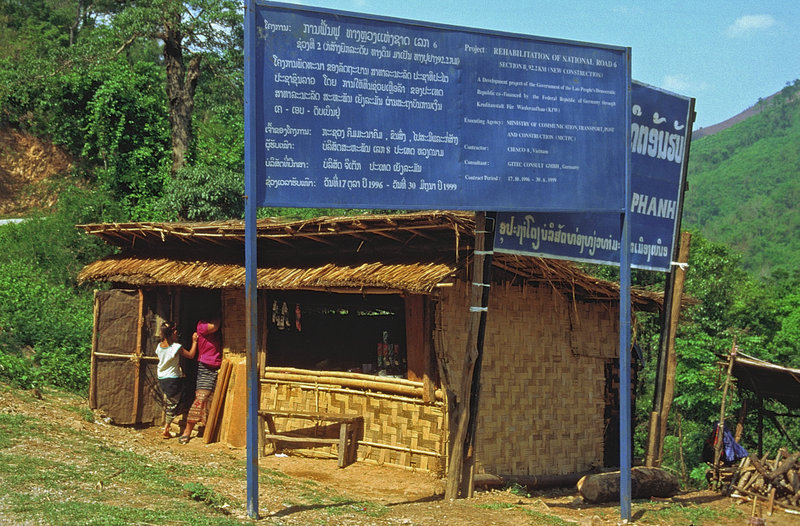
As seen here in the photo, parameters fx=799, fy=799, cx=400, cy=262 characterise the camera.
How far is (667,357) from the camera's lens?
8914 mm

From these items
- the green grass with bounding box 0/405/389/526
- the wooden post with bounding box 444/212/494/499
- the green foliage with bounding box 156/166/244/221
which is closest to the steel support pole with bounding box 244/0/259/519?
the green grass with bounding box 0/405/389/526

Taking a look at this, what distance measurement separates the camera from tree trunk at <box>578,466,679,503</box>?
859 cm

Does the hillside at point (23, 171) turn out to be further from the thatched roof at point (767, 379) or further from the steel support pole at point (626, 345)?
→ the steel support pole at point (626, 345)

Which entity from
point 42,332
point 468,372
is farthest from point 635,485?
point 42,332

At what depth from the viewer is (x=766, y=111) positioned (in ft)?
407

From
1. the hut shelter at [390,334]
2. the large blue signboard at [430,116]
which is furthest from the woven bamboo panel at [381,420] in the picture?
the large blue signboard at [430,116]

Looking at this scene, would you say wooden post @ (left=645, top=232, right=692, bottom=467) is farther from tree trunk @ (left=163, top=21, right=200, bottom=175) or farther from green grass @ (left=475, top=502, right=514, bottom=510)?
tree trunk @ (left=163, top=21, right=200, bottom=175)

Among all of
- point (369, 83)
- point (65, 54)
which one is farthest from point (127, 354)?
point (65, 54)

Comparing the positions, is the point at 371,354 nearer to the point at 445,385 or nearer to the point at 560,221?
the point at 445,385

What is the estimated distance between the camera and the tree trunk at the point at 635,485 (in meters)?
8.59

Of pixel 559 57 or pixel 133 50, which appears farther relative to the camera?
pixel 133 50

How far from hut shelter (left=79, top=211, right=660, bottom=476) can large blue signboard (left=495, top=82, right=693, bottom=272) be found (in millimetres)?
847

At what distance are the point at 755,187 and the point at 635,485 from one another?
95.2 meters

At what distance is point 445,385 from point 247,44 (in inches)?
174
